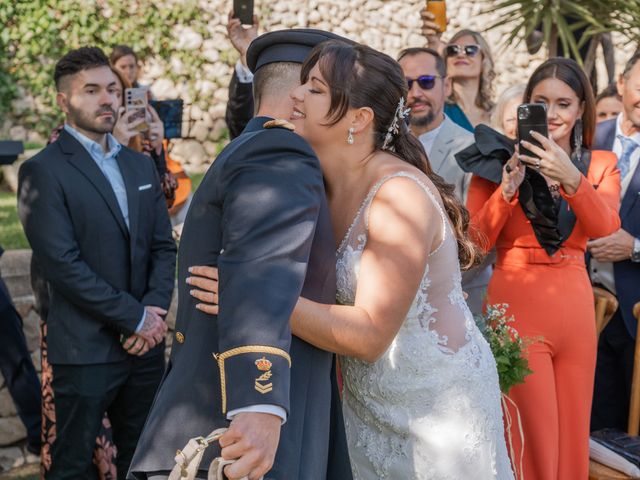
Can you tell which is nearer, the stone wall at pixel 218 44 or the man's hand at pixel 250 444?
the man's hand at pixel 250 444

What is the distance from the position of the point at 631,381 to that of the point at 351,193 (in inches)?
119

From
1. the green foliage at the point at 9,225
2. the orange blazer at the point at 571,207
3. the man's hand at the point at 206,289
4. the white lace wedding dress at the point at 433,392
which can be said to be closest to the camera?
the man's hand at the point at 206,289

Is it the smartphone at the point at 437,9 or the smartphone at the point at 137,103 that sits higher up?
the smartphone at the point at 437,9

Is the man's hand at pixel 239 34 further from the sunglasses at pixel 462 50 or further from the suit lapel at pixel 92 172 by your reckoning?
the sunglasses at pixel 462 50

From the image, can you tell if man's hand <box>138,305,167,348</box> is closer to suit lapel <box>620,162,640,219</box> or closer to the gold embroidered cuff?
the gold embroidered cuff

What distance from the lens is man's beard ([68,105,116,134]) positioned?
15.0 ft

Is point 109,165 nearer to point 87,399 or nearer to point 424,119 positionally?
point 87,399

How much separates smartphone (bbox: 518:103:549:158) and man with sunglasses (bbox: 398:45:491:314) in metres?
0.81

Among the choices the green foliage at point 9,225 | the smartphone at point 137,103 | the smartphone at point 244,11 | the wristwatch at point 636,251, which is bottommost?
the green foliage at point 9,225

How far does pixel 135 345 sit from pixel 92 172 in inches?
34.1

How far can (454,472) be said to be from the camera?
3.03m

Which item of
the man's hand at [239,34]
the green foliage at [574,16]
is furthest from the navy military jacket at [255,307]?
the green foliage at [574,16]

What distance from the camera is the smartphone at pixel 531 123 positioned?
404cm

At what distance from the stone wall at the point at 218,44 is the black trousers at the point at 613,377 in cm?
710
